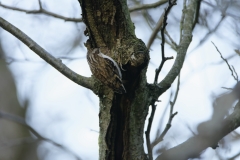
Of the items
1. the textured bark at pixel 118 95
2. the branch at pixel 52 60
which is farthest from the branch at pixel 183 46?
the branch at pixel 52 60

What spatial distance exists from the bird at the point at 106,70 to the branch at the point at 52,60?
1.9 inches

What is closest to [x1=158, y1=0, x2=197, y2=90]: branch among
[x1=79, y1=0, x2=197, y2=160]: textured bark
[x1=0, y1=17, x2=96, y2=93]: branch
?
[x1=79, y1=0, x2=197, y2=160]: textured bark

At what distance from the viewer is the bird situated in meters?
1.20

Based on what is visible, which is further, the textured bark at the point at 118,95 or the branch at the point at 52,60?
the branch at the point at 52,60

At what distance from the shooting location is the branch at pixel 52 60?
1.33 m

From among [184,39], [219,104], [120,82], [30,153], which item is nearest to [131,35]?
[120,82]

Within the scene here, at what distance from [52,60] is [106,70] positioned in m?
0.21

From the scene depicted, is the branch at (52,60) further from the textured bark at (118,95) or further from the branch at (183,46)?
the branch at (183,46)

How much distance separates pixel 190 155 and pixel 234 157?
1.68 feet

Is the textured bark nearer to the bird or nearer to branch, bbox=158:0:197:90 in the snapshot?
the bird

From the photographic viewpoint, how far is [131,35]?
125 cm

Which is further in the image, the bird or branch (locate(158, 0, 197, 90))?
branch (locate(158, 0, 197, 90))

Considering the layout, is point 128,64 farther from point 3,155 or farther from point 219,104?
point 3,155

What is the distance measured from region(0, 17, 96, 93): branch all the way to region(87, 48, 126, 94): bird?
5 cm
